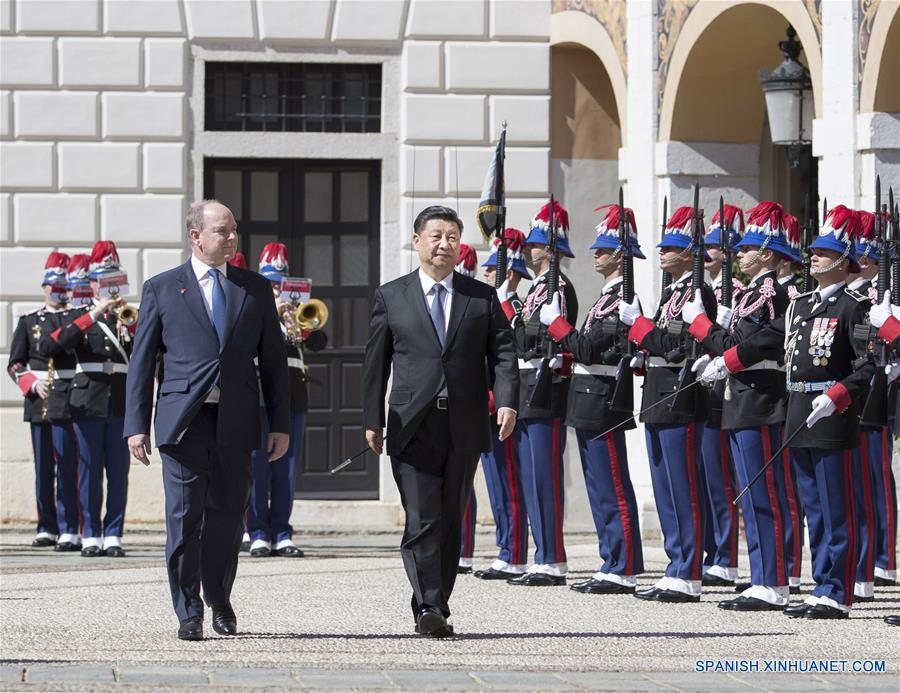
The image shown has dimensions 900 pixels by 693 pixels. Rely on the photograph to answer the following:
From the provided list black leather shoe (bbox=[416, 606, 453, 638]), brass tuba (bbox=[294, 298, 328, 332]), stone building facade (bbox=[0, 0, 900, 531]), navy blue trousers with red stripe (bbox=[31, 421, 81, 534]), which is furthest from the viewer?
stone building facade (bbox=[0, 0, 900, 531])

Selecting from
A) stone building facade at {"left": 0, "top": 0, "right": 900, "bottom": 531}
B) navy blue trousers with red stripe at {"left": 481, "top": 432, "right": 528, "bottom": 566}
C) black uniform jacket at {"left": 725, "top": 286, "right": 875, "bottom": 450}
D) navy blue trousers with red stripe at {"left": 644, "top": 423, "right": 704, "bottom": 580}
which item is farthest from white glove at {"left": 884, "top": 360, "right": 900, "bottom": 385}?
stone building facade at {"left": 0, "top": 0, "right": 900, "bottom": 531}

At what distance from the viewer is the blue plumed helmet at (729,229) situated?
446 inches

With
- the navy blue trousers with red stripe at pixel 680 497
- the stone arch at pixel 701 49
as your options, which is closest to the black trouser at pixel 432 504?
the navy blue trousers with red stripe at pixel 680 497

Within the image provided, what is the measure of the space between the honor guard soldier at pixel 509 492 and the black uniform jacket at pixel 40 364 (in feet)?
10.6

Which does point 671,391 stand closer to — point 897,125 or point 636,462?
point 897,125

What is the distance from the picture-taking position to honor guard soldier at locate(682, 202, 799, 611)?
34.2 ft

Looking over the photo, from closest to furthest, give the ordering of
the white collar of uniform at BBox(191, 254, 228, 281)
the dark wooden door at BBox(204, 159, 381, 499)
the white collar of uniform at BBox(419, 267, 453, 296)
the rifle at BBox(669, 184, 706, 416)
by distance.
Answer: the white collar of uniform at BBox(191, 254, 228, 281)
the white collar of uniform at BBox(419, 267, 453, 296)
the rifle at BBox(669, 184, 706, 416)
the dark wooden door at BBox(204, 159, 381, 499)

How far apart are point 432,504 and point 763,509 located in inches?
85.2

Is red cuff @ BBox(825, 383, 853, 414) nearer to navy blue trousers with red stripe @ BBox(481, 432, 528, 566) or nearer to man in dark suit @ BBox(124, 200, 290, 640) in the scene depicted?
man in dark suit @ BBox(124, 200, 290, 640)

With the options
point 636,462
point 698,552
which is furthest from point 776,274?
point 636,462

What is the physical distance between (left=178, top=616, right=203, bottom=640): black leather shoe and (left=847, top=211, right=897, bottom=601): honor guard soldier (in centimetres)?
334

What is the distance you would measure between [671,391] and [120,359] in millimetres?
4725

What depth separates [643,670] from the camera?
803cm

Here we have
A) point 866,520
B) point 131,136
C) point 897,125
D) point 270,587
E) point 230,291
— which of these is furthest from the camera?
point 131,136
